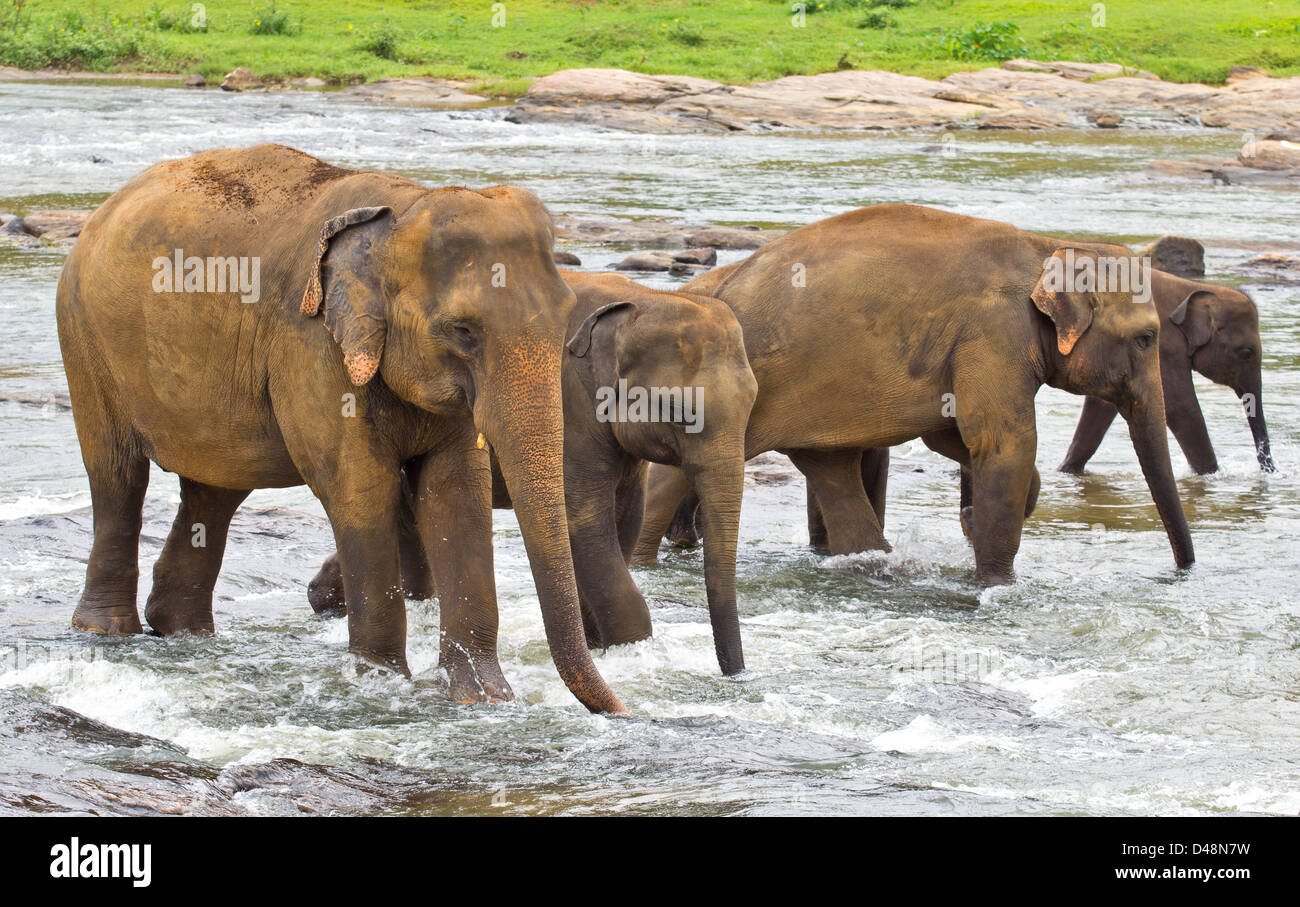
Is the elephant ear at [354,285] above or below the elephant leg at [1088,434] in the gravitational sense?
above

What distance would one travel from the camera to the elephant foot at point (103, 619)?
21.4 feet

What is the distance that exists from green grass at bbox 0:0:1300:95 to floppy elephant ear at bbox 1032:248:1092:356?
34.4 metres

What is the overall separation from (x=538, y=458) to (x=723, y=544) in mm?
1381

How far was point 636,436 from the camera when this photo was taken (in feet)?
21.5

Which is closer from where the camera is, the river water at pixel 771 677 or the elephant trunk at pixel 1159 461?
the river water at pixel 771 677

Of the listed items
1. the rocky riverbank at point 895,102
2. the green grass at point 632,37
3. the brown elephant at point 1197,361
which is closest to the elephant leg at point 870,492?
the brown elephant at point 1197,361

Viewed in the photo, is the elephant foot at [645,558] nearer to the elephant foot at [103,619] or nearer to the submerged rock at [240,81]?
the elephant foot at [103,619]

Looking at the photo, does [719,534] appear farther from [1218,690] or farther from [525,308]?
[1218,690]

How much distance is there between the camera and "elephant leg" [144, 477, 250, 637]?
6.62m

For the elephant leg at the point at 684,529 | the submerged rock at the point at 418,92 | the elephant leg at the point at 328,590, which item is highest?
the submerged rock at the point at 418,92

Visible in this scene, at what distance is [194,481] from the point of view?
6523 mm

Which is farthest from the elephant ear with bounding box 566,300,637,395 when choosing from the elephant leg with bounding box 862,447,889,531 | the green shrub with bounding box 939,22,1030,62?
the green shrub with bounding box 939,22,1030,62

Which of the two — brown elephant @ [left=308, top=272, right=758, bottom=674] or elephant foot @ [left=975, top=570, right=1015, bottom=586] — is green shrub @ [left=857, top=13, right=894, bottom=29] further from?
brown elephant @ [left=308, top=272, right=758, bottom=674]

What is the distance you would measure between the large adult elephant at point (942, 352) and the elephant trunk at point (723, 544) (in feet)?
6.37
